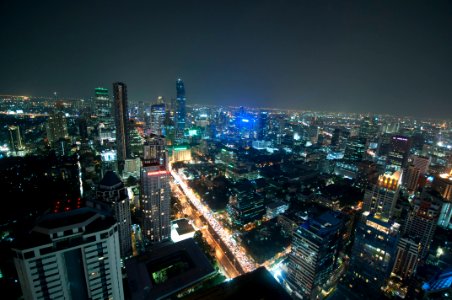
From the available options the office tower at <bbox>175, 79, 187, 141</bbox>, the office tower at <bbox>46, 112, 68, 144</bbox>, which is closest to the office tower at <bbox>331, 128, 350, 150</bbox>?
the office tower at <bbox>175, 79, 187, 141</bbox>

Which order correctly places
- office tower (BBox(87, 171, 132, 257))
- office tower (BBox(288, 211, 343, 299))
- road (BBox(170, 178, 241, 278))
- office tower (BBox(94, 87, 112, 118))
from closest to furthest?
office tower (BBox(288, 211, 343, 299)), office tower (BBox(87, 171, 132, 257)), road (BBox(170, 178, 241, 278)), office tower (BBox(94, 87, 112, 118))

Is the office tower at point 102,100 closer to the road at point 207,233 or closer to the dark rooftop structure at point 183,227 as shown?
the road at point 207,233

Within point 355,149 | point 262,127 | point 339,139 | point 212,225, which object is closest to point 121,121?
point 212,225

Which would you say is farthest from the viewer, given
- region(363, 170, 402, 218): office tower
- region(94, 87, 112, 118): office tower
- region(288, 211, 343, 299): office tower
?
region(94, 87, 112, 118): office tower

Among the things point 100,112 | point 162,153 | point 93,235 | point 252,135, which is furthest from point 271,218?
point 100,112

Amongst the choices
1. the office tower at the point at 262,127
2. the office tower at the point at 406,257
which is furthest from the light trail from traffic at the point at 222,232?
the office tower at the point at 262,127

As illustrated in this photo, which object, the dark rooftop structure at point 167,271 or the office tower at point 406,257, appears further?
the office tower at point 406,257

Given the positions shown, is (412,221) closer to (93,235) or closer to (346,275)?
(346,275)

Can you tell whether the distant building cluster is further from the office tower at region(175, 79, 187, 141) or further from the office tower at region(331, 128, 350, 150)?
the office tower at region(175, 79, 187, 141)
